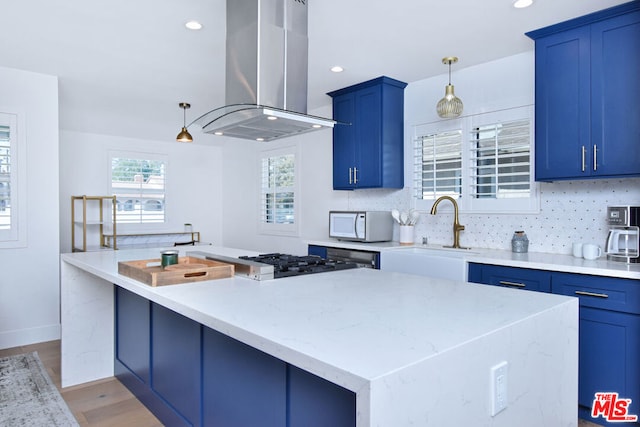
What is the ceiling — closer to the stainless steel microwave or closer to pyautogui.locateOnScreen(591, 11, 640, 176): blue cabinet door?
pyautogui.locateOnScreen(591, 11, 640, 176): blue cabinet door

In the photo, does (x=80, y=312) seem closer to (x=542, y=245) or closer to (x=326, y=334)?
(x=326, y=334)

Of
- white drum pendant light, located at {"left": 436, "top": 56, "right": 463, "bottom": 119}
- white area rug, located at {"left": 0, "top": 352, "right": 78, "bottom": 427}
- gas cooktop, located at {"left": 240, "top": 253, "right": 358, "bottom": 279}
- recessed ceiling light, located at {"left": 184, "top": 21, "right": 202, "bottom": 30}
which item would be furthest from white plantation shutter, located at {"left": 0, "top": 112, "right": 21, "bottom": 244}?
white drum pendant light, located at {"left": 436, "top": 56, "right": 463, "bottom": 119}

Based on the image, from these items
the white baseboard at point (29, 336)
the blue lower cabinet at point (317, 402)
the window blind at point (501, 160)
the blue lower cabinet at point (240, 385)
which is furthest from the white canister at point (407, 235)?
the white baseboard at point (29, 336)

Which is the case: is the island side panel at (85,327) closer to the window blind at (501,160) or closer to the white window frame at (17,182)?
the white window frame at (17,182)

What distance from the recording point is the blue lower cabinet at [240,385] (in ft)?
4.48

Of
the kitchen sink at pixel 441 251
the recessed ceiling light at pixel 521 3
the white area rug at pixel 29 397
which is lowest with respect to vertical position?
the white area rug at pixel 29 397

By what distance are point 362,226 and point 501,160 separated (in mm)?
1290

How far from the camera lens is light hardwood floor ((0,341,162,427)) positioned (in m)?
2.35

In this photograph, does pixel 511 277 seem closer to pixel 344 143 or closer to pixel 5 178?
pixel 344 143

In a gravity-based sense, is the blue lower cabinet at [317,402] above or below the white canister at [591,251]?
below

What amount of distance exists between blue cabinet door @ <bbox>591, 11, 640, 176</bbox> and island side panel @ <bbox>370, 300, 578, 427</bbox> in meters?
1.54

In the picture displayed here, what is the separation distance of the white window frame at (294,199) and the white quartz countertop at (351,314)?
3.35 m

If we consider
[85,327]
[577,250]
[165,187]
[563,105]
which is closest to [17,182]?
[85,327]

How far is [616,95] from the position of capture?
2545 mm
